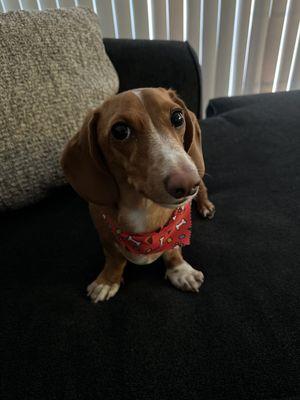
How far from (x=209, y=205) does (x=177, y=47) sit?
746mm

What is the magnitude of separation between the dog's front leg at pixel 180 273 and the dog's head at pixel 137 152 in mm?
219

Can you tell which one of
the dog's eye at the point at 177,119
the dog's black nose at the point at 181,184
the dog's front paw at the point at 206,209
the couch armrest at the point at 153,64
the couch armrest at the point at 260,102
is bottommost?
the dog's front paw at the point at 206,209

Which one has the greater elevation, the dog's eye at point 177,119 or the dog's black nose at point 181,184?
the dog's eye at point 177,119

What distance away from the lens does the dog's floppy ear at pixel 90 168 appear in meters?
0.73

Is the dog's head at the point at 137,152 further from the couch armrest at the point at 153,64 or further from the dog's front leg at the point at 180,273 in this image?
the couch armrest at the point at 153,64

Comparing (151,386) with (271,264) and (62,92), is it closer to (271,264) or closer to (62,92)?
(271,264)

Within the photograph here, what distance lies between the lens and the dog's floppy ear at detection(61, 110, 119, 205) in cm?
73

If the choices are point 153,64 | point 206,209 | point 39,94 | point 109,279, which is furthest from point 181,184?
point 153,64

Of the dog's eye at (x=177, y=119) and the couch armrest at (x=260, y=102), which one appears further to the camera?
the couch armrest at (x=260, y=102)

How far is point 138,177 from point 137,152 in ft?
0.16

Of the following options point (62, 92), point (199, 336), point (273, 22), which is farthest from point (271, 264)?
point (273, 22)

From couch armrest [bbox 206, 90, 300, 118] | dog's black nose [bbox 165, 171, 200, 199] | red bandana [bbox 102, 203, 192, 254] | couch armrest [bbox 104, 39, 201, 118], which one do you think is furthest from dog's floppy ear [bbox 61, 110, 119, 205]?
couch armrest [bbox 206, 90, 300, 118]

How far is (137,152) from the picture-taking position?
652mm

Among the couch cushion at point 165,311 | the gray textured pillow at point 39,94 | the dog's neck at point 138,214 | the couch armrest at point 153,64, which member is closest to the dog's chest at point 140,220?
the dog's neck at point 138,214
